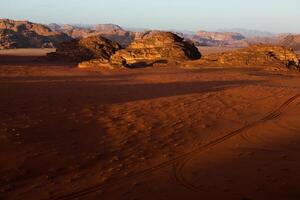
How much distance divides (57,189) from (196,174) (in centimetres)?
196

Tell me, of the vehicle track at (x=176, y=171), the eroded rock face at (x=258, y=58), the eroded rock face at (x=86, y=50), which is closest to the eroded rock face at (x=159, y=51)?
the eroded rock face at (x=258, y=58)

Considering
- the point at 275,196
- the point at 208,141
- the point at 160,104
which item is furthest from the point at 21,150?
the point at 160,104

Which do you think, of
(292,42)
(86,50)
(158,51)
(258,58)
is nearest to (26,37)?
(86,50)

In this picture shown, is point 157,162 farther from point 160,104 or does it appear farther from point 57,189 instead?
point 160,104

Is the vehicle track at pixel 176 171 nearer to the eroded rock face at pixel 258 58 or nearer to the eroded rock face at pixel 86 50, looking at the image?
the eroded rock face at pixel 258 58

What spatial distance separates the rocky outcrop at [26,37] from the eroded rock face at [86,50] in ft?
63.3

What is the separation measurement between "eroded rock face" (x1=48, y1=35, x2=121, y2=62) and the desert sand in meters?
13.9

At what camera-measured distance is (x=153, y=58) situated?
2745 centimetres

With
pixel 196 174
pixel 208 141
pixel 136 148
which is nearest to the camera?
pixel 196 174

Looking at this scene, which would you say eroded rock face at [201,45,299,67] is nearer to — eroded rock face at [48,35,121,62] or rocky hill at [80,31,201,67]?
rocky hill at [80,31,201,67]

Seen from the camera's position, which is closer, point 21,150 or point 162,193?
point 162,193

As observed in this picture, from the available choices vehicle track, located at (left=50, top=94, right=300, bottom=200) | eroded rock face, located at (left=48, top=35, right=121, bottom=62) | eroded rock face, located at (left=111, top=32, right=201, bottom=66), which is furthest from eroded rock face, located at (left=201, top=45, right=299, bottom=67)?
vehicle track, located at (left=50, top=94, right=300, bottom=200)

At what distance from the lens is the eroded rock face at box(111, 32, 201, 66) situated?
27.1 meters

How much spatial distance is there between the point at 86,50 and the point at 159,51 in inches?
201
